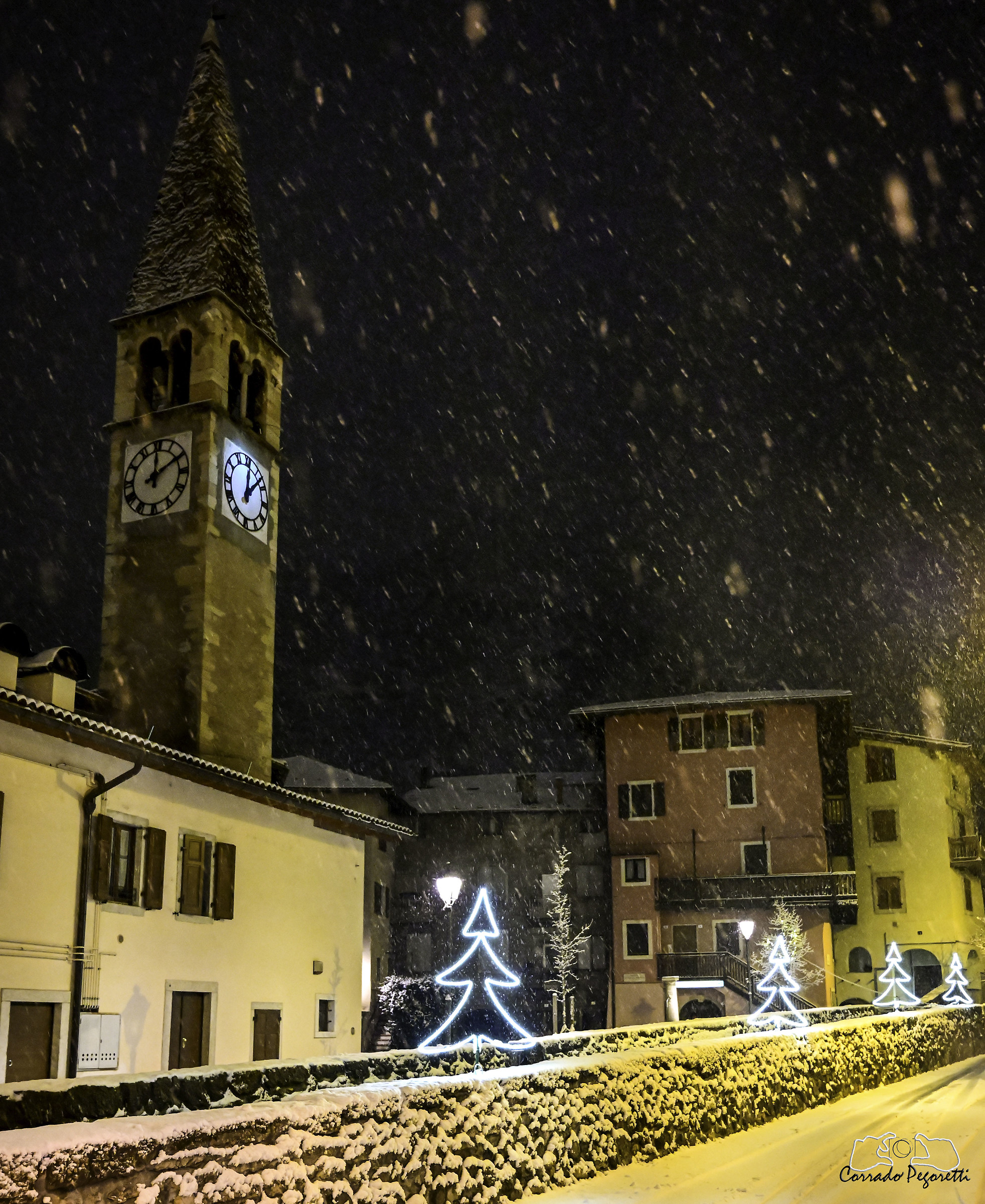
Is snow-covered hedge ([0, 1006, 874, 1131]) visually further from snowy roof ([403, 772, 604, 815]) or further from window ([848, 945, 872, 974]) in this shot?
snowy roof ([403, 772, 604, 815])

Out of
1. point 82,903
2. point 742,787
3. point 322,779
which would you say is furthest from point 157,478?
point 322,779

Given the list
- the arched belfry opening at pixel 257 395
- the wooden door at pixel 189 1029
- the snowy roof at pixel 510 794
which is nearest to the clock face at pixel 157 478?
the arched belfry opening at pixel 257 395

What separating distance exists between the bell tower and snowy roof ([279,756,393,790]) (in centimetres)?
2331

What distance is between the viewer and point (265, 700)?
27484 millimetres

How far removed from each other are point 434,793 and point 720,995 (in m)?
23.6

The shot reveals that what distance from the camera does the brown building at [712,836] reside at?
136ft

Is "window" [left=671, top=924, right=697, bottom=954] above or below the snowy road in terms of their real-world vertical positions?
above

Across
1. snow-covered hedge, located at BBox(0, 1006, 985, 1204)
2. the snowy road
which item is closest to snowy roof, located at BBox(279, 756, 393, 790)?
the snowy road

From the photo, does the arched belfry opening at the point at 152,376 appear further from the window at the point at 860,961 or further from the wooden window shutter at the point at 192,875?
the window at the point at 860,961

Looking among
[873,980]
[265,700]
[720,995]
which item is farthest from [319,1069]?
[873,980]

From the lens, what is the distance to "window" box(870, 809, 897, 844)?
159 ft

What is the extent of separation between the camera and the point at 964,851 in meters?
49.0

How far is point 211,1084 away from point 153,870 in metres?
10.7

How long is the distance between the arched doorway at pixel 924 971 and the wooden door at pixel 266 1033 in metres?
32.7
